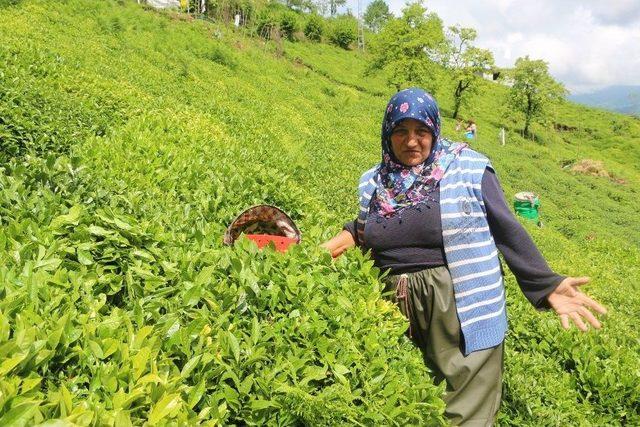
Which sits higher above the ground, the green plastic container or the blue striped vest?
the blue striped vest

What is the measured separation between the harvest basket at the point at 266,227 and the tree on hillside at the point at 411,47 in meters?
31.0

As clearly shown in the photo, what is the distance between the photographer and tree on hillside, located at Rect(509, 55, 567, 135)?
3806 cm

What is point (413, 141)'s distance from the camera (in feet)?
8.21

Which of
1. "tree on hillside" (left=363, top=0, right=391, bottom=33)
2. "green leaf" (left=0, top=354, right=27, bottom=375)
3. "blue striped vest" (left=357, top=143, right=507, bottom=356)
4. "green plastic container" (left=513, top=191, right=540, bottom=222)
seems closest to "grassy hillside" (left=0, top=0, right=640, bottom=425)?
"green leaf" (left=0, top=354, right=27, bottom=375)

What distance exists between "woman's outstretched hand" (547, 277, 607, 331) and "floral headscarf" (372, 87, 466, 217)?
28.8 inches

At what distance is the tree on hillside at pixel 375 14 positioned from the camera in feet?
303

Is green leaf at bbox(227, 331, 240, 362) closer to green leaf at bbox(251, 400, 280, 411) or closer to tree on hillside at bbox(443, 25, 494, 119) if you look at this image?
green leaf at bbox(251, 400, 280, 411)

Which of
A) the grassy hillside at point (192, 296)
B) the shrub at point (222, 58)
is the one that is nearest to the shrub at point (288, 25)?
the shrub at point (222, 58)

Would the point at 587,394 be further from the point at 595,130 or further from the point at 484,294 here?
the point at 595,130

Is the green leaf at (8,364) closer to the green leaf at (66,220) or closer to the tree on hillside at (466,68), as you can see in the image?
the green leaf at (66,220)

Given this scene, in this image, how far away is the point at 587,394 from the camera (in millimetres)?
4578

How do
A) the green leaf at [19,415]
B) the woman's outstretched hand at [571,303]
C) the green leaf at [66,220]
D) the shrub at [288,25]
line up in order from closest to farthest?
1. the green leaf at [19,415]
2. the woman's outstretched hand at [571,303]
3. the green leaf at [66,220]
4. the shrub at [288,25]

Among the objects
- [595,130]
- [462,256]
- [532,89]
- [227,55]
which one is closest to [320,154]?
[462,256]

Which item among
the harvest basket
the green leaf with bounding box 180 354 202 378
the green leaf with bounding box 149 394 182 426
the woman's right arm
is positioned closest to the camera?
the green leaf with bounding box 149 394 182 426
